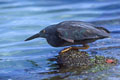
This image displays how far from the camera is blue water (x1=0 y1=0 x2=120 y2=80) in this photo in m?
5.93

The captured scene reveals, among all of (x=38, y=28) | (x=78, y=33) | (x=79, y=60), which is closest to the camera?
(x=79, y=60)

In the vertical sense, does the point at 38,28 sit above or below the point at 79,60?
above

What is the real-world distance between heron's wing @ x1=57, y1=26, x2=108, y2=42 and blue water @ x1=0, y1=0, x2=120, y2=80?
70 centimetres

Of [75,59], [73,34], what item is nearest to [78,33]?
[73,34]

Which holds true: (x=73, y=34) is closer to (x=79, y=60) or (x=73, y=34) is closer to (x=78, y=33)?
(x=78, y=33)

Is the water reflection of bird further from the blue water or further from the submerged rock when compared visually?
the blue water

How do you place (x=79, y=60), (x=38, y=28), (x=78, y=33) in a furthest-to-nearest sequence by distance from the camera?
(x=38, y=28) → (x=78, y=33) → (x=79, y=60)

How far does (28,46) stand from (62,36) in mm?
2522

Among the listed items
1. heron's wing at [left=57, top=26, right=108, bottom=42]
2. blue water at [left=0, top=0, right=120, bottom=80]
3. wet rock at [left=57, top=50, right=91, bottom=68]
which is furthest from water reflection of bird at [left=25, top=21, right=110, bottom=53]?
blue water at [left=0, top=0, right=120, bottom=80]

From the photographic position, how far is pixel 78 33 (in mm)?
5891

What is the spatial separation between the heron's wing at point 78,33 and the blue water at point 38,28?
27.6 inches

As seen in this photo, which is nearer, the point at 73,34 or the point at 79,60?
the point at 79,60

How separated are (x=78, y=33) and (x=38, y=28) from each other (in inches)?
170

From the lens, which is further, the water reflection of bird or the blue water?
the blue water
